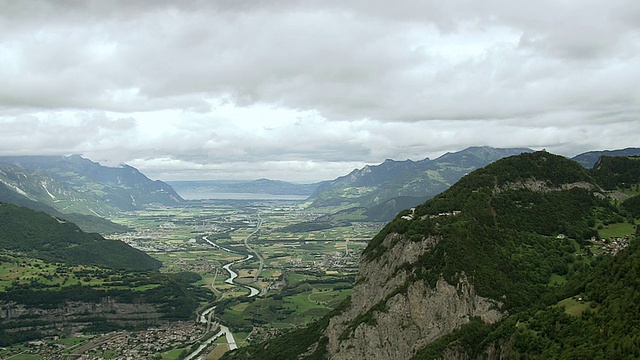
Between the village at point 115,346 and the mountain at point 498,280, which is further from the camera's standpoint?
the village at point 115,346

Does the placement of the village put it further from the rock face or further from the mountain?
the rock face

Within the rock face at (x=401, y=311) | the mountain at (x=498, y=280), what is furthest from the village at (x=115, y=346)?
the rock face at (x=401, y=311)

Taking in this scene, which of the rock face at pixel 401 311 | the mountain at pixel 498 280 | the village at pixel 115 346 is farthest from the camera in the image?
the village at pixel 115 346

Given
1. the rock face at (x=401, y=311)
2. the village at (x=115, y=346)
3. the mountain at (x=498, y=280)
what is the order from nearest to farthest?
the mountain at (x=498, y=280)
the rock face at (x=401, y=311)
the village at (x=115, y=346)

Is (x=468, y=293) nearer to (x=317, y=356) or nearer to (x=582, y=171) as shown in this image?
(x=317, y=356)

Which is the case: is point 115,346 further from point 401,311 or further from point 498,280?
point 498,280

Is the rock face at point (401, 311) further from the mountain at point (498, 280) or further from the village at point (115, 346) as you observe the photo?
the village at point (115, 346)

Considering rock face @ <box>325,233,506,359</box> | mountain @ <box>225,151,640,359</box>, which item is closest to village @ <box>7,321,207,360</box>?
mountain @ <box>225,151,640,359</box>

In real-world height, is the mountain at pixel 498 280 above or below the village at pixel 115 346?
above
